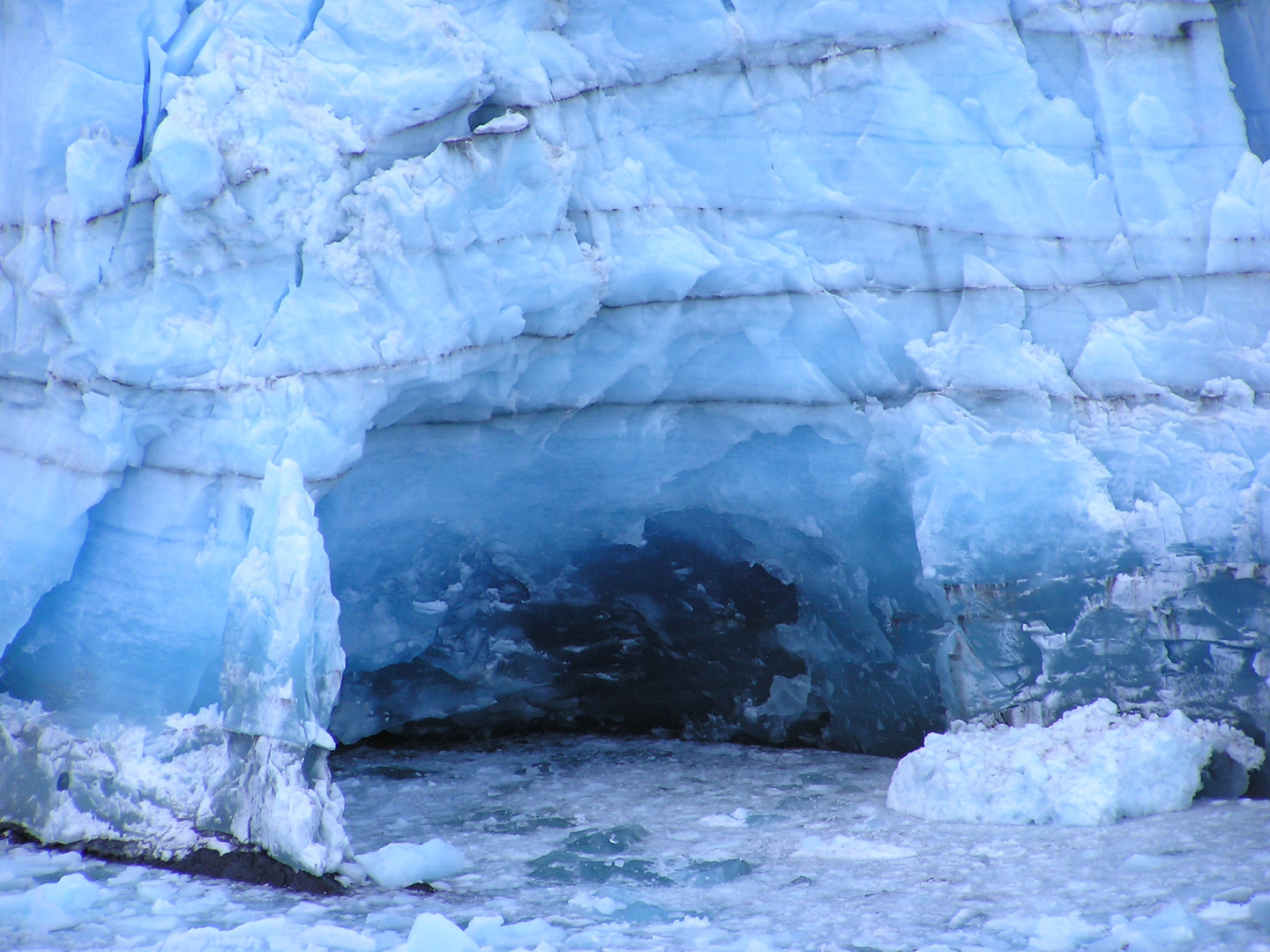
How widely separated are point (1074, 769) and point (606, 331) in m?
2.20

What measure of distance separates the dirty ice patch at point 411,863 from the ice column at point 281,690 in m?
0.10

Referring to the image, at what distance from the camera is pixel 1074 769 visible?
3309 millimetres

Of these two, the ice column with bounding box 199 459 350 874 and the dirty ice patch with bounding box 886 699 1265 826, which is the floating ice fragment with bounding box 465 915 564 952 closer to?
the ice column with bounding box 199 459 350 874

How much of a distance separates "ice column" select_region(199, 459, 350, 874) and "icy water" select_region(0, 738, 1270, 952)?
6.9 inches

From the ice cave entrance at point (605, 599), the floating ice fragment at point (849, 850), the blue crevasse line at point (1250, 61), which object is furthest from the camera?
the ice cave entrance at point (605, 599)

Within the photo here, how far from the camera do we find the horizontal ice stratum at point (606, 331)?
10.7ft

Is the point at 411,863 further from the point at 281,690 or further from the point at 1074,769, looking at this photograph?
the point at 1074,769

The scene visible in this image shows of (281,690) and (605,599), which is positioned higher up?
(605,599)

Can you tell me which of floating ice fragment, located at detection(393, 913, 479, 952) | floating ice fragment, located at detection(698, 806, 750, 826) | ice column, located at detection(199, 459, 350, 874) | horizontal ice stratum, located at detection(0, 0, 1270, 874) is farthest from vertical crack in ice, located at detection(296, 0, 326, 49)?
floating ice fragment, located at detection(698, 806, 750, 826)

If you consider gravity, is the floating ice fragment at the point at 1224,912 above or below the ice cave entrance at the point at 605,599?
below

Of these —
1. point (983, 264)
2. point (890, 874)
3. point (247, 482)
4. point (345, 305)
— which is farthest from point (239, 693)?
point (983, 264)

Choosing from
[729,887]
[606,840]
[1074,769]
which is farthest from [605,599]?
[1074,769]

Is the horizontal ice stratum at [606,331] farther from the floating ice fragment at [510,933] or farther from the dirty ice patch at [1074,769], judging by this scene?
the floating ice fragment at [510,933]

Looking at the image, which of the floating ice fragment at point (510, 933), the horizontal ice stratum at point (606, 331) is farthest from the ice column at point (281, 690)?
the floating ice fragment at point (510, 933)
